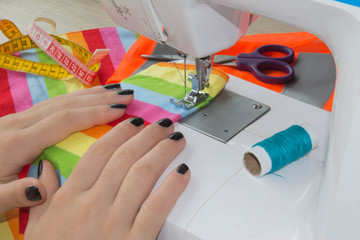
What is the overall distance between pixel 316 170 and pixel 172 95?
402mm

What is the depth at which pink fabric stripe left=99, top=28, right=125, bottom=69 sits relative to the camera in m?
1.45

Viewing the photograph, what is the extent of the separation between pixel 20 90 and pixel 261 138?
0.80 m

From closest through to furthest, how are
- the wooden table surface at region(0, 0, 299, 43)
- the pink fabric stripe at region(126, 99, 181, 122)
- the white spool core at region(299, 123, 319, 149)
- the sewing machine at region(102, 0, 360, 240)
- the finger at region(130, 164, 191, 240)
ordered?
1. the sewing machine at region(102, 0, 360, 240)
2. the finger at region(130, 164, 191, 240)
3. the white spool core at region(299, 123, 319, 149)
4. the pink fabric stripe at region(126, 99, 181, 122)
5. the wooden table surface at region(0, 0, 299, 43)

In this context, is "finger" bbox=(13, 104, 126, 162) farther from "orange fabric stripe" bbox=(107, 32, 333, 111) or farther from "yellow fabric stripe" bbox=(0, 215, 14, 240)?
"orange fabric stripe" bbox=(107, 32, 333, 111)

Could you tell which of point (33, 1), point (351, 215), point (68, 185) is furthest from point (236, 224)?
point (33, 1)

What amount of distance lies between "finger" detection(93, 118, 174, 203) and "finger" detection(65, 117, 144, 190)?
0.02 metres

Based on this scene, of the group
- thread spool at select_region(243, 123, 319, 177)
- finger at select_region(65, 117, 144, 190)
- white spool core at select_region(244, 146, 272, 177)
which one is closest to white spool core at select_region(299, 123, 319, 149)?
thread spool at select_region(243, 123, 319, 177)

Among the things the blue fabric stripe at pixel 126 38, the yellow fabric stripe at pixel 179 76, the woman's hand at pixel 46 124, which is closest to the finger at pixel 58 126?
the woman's hand at pixel 46 124

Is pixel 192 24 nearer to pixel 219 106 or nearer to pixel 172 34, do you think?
pixel 172 34

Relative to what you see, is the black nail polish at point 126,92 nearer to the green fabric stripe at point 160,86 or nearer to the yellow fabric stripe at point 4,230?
the green fabric stripe at point 160,86

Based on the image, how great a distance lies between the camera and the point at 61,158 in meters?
0.85

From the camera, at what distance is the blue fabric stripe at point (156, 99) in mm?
965

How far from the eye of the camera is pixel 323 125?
940 millimetres

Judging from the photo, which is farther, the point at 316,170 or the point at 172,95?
the point at 172,95
